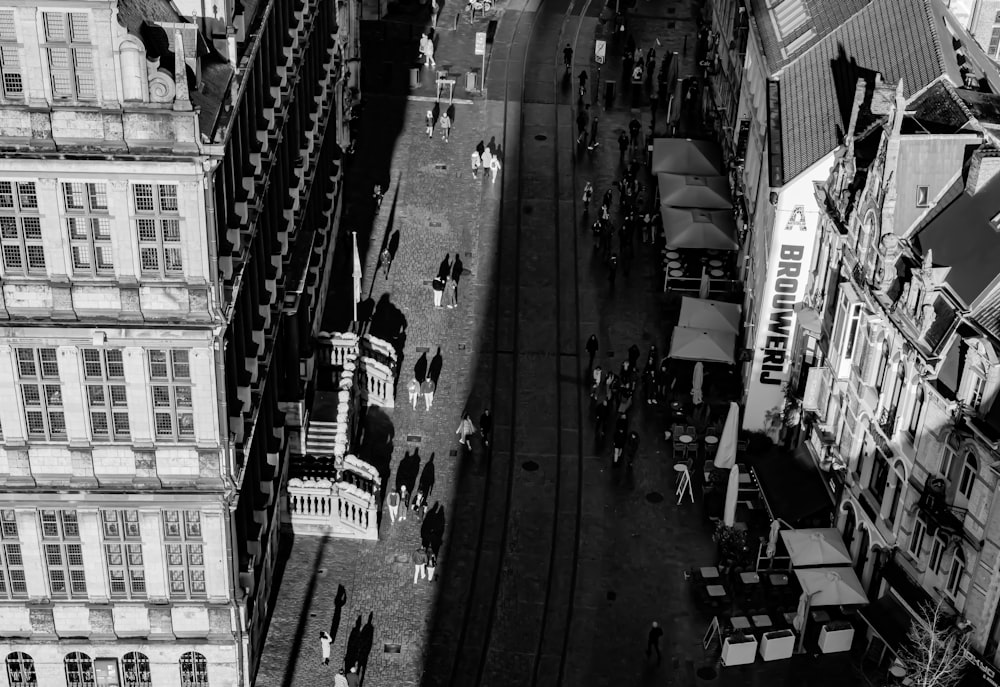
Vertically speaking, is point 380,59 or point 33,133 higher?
point 33,133

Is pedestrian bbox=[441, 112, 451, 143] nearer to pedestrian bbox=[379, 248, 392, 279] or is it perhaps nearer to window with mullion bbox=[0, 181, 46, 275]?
pedestrian bbox=[379, 248, 392, 279]

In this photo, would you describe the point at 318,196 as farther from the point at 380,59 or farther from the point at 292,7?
the point at 380,59

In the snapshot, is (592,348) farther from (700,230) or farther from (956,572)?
(956,572)

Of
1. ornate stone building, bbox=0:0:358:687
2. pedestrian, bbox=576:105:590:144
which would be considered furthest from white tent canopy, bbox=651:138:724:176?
ornate stone building, bbox=0:0:358:687

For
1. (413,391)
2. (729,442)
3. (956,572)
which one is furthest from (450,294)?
(956,572)

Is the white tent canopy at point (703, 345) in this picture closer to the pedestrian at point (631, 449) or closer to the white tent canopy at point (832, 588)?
the pedestrian at point (631, 449)

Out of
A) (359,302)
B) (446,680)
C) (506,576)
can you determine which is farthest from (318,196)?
(446,680)
